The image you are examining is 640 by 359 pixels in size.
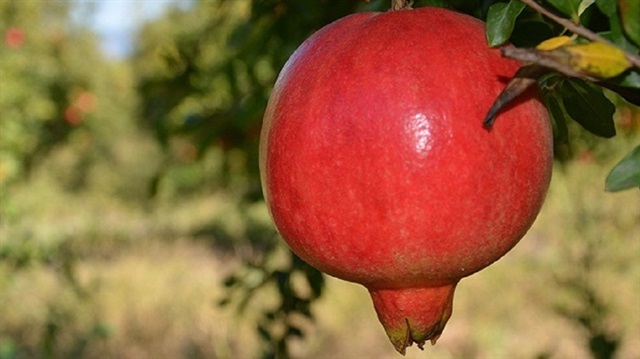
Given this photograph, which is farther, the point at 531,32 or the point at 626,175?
the point at 531,32

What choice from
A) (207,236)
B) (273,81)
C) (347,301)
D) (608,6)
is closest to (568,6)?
(608,6)

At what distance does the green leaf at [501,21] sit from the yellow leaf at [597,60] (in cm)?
7

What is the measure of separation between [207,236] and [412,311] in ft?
26.4

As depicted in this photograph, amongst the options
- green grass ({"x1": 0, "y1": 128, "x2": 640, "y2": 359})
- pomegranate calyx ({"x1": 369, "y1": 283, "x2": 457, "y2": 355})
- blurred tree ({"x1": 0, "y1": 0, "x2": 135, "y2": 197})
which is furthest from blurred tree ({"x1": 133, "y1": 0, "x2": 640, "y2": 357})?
blurred tree ({"x1": 0, "y1": 0, "x2": 135, "y2": 197})

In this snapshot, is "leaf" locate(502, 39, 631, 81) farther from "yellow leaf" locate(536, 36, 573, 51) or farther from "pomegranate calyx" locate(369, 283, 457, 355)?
"pomegranate calyx" locate(369, 283, 457, 355)

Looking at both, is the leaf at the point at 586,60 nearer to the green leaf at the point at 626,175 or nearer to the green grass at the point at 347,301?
the green leaf at the point at 626,175

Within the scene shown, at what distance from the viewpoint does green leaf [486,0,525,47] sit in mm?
615

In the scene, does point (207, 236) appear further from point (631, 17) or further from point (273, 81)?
point (631, 17)

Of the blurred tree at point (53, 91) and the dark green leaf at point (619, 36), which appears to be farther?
the blurred tree at point (53, 91)

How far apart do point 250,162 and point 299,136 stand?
1.54 meters

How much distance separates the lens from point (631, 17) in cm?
59

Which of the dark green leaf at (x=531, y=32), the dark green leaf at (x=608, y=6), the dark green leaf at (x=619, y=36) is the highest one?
the dark green leaf at (x=608, y=6)

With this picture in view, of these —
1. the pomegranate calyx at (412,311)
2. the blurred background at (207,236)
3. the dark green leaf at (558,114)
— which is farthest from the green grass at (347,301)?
the pomegranate calyx at (412,311)

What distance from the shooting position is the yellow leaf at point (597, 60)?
1.77 ft
